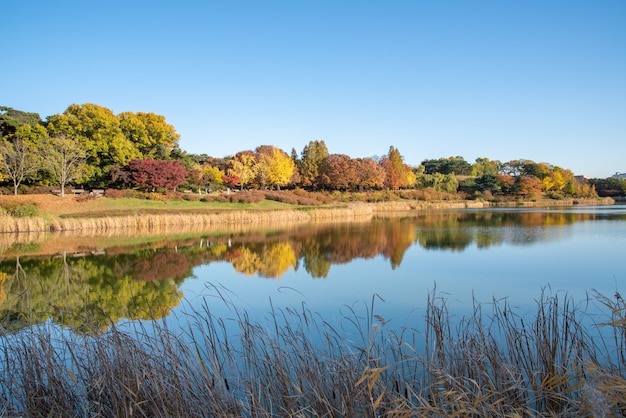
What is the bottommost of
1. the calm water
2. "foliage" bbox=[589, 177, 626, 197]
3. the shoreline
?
the calm water

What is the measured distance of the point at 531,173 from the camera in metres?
85.1

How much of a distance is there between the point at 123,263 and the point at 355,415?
43.2 ft

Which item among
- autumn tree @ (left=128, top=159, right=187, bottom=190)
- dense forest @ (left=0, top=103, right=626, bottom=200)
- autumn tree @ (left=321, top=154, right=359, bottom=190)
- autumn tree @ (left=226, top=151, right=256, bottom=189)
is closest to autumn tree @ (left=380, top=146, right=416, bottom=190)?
dense forest @ (left=0, top=103, right=626, bottom=200)

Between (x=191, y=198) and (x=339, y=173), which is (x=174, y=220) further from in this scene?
(x=339, y=173)

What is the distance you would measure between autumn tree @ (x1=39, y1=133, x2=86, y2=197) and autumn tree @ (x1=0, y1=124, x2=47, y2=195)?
773mm

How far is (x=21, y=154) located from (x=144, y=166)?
869 centimetres

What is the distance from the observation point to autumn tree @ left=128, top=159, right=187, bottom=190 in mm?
35844

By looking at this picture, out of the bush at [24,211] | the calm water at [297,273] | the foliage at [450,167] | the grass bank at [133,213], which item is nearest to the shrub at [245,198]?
the grass bank at [133,213]

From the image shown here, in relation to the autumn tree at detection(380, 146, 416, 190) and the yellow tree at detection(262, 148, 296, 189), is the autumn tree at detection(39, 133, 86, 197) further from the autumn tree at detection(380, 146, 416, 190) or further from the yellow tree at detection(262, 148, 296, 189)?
the autumn tree at detection(380, 146, 416, 190)

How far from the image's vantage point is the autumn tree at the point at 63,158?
110ft

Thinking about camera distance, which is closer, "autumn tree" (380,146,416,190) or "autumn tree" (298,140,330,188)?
"autumn tree" (298,140,330,188)

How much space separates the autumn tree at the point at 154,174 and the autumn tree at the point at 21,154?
22.7 feet

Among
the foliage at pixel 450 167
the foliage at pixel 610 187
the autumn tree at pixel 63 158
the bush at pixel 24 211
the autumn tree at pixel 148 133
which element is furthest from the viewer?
the foliage at pixel 450 167

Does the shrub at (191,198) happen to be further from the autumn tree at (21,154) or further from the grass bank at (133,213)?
the autumn tree at (21,154)
